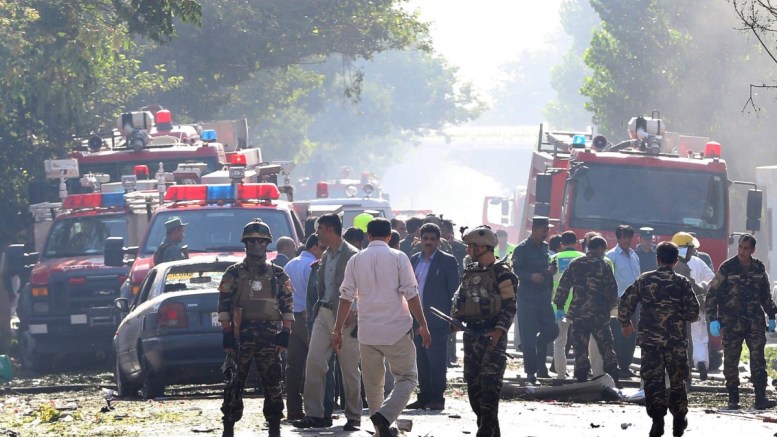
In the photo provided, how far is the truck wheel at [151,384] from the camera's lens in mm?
14453

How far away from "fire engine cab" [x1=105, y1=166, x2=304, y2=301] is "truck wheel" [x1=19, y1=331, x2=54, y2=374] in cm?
178

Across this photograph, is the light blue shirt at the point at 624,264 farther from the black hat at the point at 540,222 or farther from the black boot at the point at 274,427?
the black boot at the point at 274,427

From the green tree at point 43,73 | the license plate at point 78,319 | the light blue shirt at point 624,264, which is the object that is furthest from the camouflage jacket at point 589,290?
Answer: the license plate at point 78,319

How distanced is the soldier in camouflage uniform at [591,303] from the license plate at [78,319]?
6093mm

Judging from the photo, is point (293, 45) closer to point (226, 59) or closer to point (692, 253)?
point (226, 59)

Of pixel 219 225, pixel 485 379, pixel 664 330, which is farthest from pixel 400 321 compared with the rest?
pixel 219 225

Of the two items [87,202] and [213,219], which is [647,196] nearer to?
[213,219]

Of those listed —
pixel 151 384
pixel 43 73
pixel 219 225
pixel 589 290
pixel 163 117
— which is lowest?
pixel 151 384

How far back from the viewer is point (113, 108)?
32125mm

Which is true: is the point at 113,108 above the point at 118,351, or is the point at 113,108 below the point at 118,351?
above

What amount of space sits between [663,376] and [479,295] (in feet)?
5.85

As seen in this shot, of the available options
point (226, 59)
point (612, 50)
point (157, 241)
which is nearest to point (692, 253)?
point (157, 241)

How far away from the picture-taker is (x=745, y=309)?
1452 centimetres

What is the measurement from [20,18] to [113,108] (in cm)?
995
